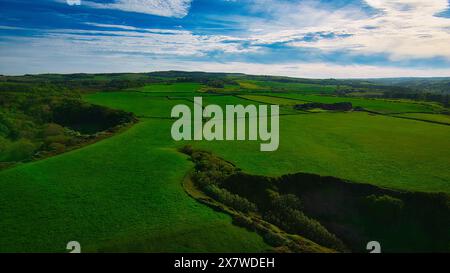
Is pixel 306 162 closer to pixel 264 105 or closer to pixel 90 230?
pixel 90 230

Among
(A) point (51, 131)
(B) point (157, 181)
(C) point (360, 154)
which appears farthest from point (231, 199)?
(A) point (51, 131)

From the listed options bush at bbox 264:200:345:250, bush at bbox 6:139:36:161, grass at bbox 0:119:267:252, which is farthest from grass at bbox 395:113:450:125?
bush at bbox 6:139:36:161

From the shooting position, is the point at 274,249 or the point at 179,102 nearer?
the point at 274,249

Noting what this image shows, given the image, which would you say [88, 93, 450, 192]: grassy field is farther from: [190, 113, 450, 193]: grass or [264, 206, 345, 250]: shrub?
[264, 206, 345, 250]: shrub

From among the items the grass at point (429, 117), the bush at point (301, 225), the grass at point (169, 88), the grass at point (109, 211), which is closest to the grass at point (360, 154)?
the bush at point (301, 225)

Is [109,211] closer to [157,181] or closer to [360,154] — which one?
[157,181]

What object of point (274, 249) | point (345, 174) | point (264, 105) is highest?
point (264, 105)

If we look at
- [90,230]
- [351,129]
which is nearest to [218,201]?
[90,230]

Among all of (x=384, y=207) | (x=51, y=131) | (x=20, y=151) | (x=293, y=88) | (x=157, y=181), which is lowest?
(x=384, y=207)
